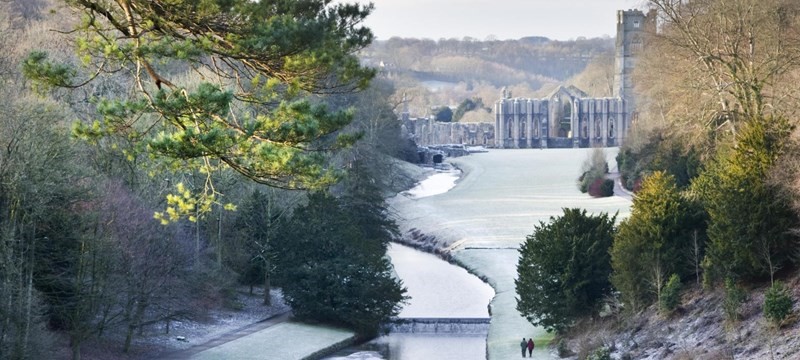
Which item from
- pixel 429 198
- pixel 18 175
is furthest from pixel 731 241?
pixel 429 198

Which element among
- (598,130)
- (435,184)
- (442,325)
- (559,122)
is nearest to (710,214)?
(442,325)

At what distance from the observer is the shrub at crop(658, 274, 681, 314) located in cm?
2706

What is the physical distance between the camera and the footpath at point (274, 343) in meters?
30.1

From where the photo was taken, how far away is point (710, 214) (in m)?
27.6

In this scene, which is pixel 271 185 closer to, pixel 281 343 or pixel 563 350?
pixel 563 350

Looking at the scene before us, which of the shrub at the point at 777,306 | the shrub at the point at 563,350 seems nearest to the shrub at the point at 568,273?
the shrub at the point at 563,350

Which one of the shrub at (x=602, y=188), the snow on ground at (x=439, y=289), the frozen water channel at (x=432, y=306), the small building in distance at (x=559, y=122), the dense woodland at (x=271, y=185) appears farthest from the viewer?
the small building in distance at (x=559, y=122)

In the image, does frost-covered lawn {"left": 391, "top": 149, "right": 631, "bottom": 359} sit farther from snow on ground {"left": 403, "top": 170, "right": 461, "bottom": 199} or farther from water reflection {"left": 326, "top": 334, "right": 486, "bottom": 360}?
snow on ground {"left": 403, "top": 170, "right": 461, "bottom": 199}

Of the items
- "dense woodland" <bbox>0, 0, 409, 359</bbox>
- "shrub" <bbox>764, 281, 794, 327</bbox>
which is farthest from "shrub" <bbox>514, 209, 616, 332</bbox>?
"shrub" <bbox>764, 281, 794, 327</bbox>

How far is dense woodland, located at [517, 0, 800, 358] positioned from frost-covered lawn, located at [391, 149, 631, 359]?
56.3 inches

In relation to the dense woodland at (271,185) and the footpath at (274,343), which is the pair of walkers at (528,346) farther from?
the footpath at (274,343)

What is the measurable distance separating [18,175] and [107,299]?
14.5 ft

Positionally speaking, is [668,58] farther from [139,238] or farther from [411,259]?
[139,238]

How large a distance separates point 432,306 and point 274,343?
783cm
